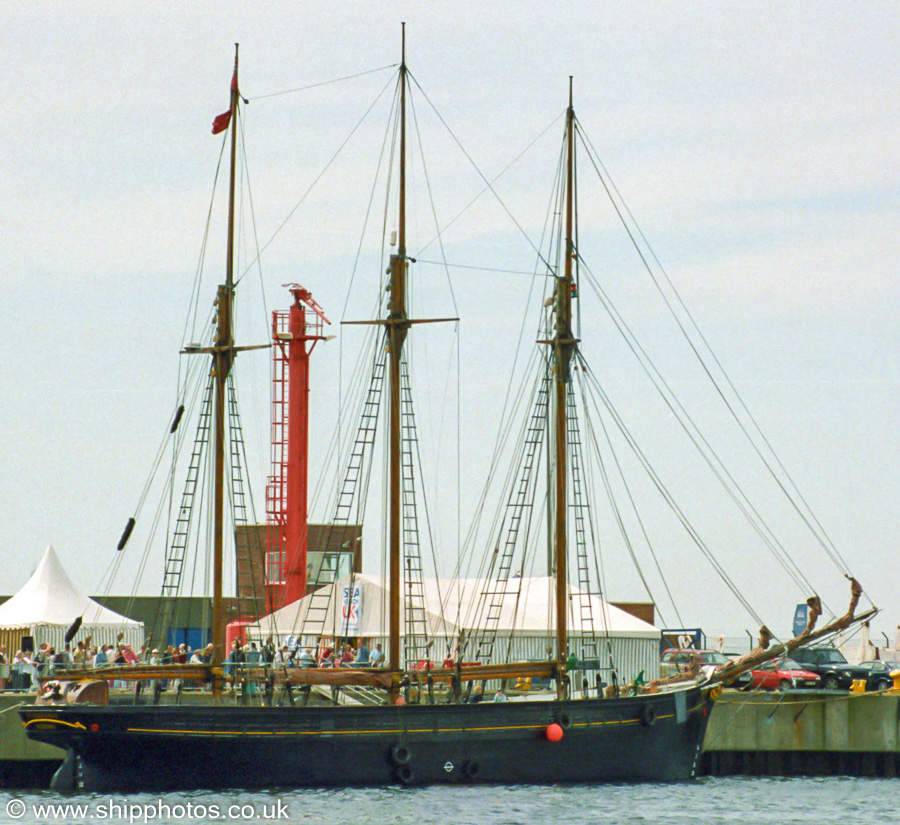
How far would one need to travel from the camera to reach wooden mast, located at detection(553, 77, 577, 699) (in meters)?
40.3

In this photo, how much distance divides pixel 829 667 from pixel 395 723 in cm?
2076

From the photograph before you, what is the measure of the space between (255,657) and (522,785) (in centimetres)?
854

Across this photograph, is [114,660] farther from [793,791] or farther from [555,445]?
[793,791]

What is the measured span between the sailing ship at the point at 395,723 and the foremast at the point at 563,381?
40 millimetres

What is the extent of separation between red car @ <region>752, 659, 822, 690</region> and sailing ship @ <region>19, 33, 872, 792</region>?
6829 millimetres

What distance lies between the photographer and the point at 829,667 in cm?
5281

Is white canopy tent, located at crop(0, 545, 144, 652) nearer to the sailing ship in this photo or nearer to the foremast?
the sailing ship

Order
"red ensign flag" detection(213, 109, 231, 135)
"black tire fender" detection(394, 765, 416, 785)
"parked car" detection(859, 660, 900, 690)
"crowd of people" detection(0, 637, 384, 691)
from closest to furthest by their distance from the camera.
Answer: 1. "black tire fender" detection(394, 765, 416, 785)
2. "crowd of people" detection(0, 637, 384, 691)
3. "red ensign flag" detection(213, 109, 231, 135)
4. "parked car" detection(859, 660, 900, 690)

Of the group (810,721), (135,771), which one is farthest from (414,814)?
(810,721)

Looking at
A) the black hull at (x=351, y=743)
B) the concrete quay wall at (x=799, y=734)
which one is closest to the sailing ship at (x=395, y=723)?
the black hull at (x=351, y=743)

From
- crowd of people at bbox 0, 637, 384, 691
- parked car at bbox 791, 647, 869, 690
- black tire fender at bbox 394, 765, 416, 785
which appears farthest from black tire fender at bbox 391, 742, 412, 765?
parked car at bbox 791, 647, 869, 690

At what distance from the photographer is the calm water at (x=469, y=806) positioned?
3319 cm

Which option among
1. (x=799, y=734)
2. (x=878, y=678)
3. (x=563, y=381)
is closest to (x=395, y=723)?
(x=563, y=381)

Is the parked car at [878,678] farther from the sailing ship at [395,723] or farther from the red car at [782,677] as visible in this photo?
the sailing ship at [395,723]
